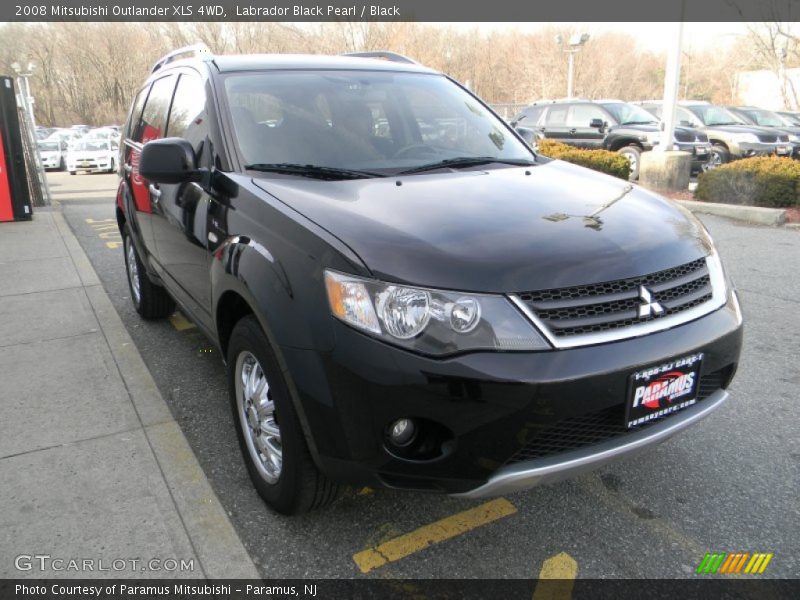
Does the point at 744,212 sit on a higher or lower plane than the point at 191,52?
lower

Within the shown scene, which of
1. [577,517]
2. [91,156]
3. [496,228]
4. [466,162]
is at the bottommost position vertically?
[91,156]

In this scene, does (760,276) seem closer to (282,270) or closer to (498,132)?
(498,132)

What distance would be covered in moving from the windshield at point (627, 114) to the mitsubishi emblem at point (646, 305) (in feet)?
43.8

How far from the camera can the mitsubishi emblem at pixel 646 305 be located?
7.13 ft

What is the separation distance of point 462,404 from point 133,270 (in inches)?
156

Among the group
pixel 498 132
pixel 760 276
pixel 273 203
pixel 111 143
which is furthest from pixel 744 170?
pixel 111 143

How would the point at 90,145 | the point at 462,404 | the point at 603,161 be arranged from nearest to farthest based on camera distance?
1. the point at 462,404
2. the point at 603,161
3. the point at 90,145

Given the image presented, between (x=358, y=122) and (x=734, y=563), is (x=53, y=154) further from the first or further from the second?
(x=734, y=563)

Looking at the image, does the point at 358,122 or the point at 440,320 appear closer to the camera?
the point at 440,320

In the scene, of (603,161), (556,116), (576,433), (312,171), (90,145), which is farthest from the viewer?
(90,145)

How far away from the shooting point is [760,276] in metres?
6.12

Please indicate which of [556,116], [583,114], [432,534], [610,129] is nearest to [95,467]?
[432,534]

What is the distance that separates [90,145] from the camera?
2472 cm

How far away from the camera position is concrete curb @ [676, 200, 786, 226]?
859 centimetres
